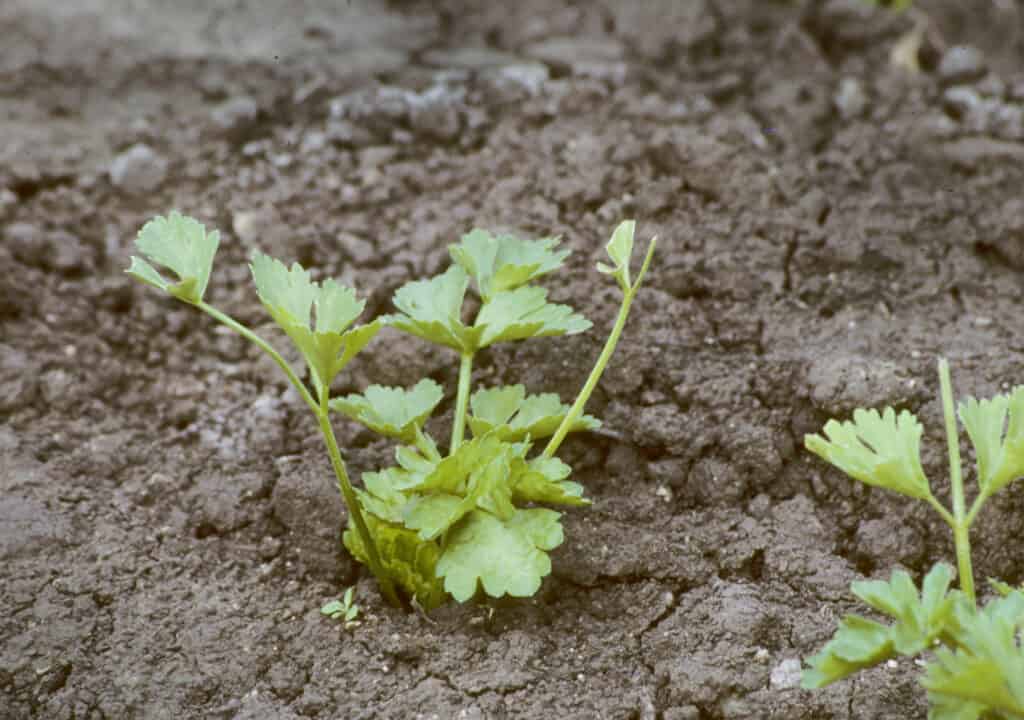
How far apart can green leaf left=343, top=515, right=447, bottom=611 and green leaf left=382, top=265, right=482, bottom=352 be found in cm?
32

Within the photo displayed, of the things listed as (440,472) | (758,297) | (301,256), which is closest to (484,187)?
(301,256)

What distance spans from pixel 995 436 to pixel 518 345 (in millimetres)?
910

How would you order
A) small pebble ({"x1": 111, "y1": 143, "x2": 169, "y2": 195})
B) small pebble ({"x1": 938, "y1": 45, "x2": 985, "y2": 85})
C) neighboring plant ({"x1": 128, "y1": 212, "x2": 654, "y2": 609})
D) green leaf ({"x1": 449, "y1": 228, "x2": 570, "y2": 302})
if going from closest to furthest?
neighboring plant ({"x1": 128, "y1": 212, "x2": 654, "y2": 609})
green leaf ({"x1": 449, "y1": 228, "x2": 570, "y2": 302})
small pebble ({"x1": 111, "y1": 143, "x2": 169, "y2": 195})
small pebble ({"x1": 938, "y1": 45, "x2": 985, "y2": 85})

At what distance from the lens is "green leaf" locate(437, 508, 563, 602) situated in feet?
5.65

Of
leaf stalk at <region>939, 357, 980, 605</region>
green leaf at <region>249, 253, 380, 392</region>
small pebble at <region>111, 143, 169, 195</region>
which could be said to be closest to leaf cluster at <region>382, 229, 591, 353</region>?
green leaf at <region>249, 253, 380, 392</region>

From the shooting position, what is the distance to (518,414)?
194cm

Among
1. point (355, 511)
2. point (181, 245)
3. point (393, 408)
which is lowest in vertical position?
point (355, 511)

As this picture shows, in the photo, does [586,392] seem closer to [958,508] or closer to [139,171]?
[958,508]

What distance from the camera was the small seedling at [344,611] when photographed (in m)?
1.92

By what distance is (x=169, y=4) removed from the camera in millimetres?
3430

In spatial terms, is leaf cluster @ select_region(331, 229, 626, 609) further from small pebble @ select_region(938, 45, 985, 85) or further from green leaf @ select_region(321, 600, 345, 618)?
small pebble @ select_region(938, 45, 985, 85)

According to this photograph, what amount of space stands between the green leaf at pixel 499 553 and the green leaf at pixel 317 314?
0.32 meters

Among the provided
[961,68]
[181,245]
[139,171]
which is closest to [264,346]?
[181,245]

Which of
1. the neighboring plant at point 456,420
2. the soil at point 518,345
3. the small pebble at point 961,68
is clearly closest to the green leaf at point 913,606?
the soil at point 518,345
